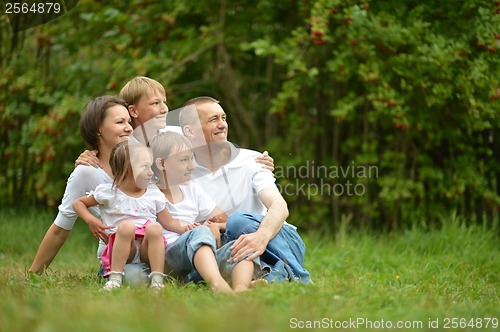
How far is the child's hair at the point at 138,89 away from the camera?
178 inches

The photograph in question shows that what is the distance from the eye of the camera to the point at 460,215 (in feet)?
24.3

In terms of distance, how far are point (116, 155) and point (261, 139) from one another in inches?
168

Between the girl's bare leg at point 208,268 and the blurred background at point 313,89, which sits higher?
the blurred background at point 313,89

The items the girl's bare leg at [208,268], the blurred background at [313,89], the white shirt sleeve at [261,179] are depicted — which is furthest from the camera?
the blurred background at [313,89]

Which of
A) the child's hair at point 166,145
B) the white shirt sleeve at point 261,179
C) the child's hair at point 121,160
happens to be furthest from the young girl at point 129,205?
the white shirt sleeve at point 261,179

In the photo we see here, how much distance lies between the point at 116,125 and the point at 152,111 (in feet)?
0.83

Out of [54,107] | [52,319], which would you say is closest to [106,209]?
[52,319]

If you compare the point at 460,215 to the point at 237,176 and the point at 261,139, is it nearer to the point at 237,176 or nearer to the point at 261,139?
the point at 261,139

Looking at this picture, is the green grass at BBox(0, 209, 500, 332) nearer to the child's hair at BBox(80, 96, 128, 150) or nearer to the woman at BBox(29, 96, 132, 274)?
the woman at BBox(29, 96, 132, 274)

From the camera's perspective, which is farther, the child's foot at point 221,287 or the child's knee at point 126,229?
the child's knee at point 126,229

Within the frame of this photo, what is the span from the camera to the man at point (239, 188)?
13.4 feet

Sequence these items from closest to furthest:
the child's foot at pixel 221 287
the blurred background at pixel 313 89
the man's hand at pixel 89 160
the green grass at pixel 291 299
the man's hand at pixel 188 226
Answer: the green grass at pixel 291 299, the child's foot at pixel 221 287, the man's hand at pixel 188 226, the man's hand at pixel 89 160, the blurred background at pixel 313 89

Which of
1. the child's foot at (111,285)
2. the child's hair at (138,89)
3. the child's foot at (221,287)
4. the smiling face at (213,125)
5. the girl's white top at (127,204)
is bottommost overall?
the child's foot at (111,285)

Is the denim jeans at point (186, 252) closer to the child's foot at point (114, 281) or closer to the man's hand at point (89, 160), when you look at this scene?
the child's foot at point (114, 281)
